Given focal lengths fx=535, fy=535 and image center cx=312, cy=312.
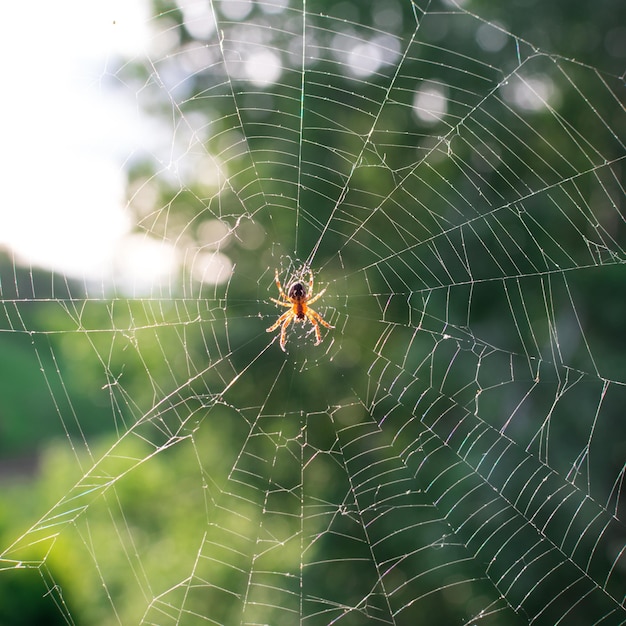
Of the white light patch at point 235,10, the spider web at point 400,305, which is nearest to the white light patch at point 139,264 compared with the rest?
the spider web at point 400,305

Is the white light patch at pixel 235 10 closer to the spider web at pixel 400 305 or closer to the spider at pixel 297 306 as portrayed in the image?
the spider web at pixel 400 305

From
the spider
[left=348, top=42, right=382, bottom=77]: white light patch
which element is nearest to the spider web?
[left=348, top=42, right=382, bottom=77]: white light patch

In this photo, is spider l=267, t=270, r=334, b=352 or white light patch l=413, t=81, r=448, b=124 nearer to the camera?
spider l=267, t=270, r=334, b=352

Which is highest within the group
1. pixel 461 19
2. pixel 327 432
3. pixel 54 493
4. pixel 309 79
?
pixel 461 19

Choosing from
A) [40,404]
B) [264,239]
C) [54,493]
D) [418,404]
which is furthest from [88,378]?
[40,404]

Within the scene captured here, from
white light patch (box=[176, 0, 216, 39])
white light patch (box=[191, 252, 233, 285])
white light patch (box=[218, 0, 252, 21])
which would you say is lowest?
white light patch (box=[191, 252, 233, 285])

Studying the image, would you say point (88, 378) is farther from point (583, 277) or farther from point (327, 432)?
point (583, 277)

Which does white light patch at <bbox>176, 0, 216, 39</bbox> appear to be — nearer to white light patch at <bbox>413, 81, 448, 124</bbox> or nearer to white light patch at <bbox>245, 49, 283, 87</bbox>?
white light patch at <bbox>245, 49, 283, 87</bbox>

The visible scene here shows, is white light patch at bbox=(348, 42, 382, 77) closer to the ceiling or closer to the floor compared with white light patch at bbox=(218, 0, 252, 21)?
closer to the floor
